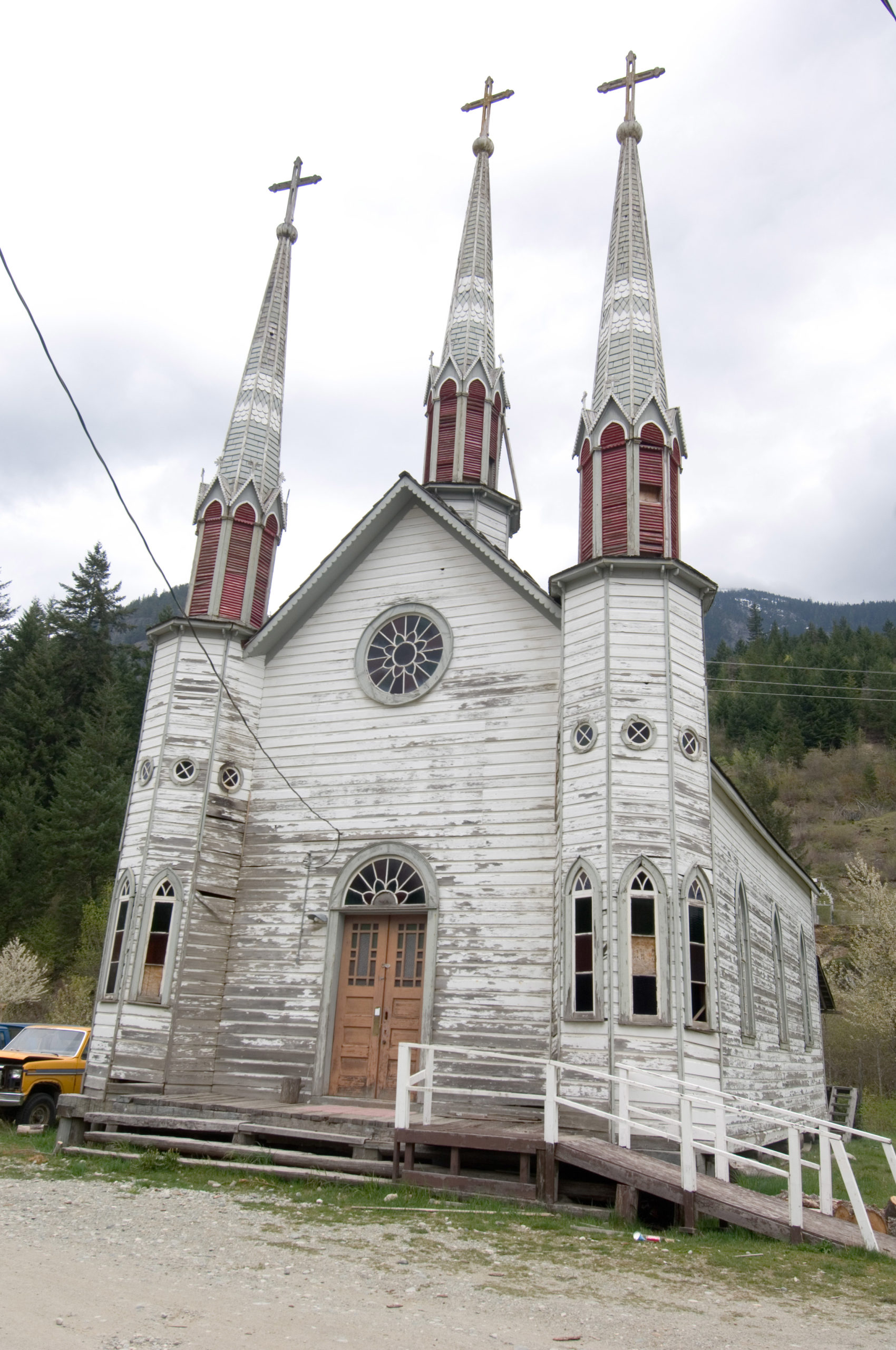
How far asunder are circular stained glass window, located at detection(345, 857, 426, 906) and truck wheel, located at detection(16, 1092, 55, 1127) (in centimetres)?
588

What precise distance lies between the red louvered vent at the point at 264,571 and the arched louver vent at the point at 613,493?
625 centimetres

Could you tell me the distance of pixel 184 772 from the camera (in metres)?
15.9

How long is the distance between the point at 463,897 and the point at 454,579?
5.07 metres

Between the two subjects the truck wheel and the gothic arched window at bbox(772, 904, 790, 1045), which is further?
the gothic arched window at bbox(772, 904, 790, 1045)

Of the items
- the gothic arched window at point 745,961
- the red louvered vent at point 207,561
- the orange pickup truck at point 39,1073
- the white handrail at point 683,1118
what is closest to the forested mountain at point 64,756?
the orange pickup truck at point 39,1073

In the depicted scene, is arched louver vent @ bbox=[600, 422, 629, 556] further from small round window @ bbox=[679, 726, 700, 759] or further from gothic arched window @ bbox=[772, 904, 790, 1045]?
gothic arched window @ bbox=[772, 904, 790, 1045]

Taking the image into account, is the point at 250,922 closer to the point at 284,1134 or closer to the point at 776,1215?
the point at 284,1134

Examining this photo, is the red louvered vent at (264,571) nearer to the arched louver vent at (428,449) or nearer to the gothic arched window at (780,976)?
the arched louver vent at (428,449)

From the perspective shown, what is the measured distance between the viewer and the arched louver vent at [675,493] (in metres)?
15.1

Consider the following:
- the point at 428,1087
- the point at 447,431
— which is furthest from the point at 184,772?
the point at 447,431

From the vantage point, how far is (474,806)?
14625 mm

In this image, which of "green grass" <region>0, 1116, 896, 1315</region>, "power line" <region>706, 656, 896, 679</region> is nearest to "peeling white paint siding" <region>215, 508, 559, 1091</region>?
"green grass" <region>0, 1116, 896, 1315</region>

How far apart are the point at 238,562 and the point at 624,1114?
36.9 ft

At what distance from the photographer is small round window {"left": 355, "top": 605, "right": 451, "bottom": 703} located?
52.1 feet
